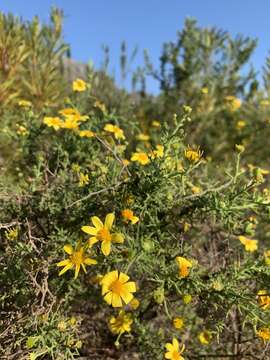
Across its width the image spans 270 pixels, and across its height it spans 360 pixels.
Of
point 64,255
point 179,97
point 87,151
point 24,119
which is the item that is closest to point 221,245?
point 87,151

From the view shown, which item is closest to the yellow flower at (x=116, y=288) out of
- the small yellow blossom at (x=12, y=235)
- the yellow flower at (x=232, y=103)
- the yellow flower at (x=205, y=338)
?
the small yellow blossom at (x=12, y=235)

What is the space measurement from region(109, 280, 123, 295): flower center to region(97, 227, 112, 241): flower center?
0.14 m

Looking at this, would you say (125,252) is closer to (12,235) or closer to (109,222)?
(109,222)

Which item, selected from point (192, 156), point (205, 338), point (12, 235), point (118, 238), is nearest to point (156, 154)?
point (192, 156)

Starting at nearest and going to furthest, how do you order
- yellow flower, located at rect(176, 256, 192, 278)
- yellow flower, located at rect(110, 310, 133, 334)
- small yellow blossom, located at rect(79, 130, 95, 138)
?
yellow flower, located at rect(176, 256, 192, 278), yellow flower, located at rect(110, 310, 133, 334), small yellow blossom, located at rect(79, 130, 95, 138)

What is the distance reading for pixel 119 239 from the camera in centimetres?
133

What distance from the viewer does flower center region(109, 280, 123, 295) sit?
1359 mm

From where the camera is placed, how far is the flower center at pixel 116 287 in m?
1.36

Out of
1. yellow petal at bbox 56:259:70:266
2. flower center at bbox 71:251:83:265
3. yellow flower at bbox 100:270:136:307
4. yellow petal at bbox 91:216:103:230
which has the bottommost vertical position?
yellow flower at bbox 100:270:136:307

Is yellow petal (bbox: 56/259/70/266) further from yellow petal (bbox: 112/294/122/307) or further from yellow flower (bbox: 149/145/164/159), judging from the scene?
yellow flower (bbox: 149/145/164/159)

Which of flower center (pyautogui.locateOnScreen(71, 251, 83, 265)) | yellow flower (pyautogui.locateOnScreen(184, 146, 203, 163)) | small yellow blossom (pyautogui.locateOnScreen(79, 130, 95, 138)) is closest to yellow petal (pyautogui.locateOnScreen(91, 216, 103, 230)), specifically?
flower center (pyautogui.locateOnScreen(71, 251, 83, 265))

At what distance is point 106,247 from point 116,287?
0.15 m

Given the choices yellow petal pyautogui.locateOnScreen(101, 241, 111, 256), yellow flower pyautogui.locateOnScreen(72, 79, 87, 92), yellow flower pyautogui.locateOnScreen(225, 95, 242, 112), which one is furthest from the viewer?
yellow flower pyautogui.locateOnScreen(225, 95, 242, 112)

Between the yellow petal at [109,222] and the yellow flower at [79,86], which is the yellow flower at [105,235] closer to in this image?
the yellow petal at [109,222]
